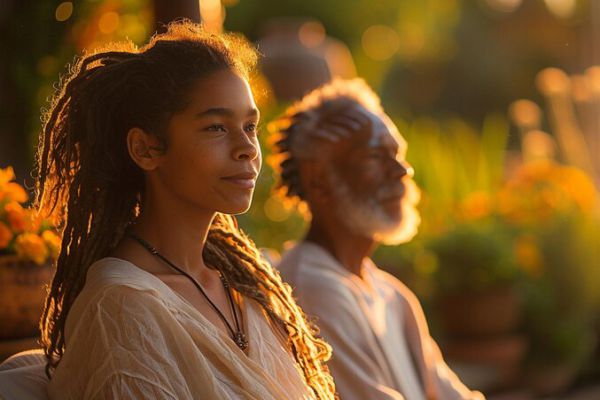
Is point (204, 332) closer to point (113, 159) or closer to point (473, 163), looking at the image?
point (113, 159)

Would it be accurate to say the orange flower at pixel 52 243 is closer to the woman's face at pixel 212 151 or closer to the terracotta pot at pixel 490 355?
the woman's face at pixel 212 151

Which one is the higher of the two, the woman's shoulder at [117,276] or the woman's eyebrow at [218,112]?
the woman's eyebrow at [218,112]

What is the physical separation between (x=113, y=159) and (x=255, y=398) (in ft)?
2.23

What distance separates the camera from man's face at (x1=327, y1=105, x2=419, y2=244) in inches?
156

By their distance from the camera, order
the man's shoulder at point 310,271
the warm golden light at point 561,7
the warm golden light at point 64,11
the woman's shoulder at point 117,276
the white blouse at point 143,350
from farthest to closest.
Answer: the warm golden light at point 561,7 → the warm golden light at point 64,11 → the man's shoulder at point 310,271 → the woman's shoulder at point 117,276 → the white blouse at point 143,350

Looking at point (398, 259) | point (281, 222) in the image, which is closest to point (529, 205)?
point (398, 259)

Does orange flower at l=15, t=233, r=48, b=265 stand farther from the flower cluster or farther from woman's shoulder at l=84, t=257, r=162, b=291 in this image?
woman's shoulder at l=84, t=257, r=162, b=291

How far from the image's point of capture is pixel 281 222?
Result: 7.28 metres

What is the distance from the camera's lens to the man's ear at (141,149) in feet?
8.59

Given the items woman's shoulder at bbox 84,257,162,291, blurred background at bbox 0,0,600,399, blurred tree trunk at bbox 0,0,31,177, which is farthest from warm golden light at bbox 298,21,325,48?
woman's shoulder at bbox 84,257,162,291

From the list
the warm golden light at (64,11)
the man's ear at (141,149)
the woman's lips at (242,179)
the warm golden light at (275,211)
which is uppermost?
the warm golden light at (64,11)

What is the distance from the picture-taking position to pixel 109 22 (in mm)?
5070

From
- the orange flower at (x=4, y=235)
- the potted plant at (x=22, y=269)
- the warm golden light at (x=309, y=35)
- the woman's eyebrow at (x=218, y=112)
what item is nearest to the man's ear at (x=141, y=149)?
the woman's eyebrow at (x=218, y=112)

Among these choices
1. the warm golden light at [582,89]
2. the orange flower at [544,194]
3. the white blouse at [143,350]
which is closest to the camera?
the white blouse at [143,350]
